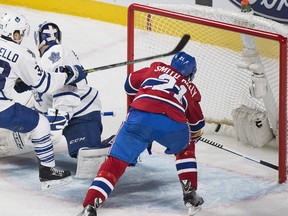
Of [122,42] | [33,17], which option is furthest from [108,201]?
[33,17]

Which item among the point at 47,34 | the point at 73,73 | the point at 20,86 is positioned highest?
the point at 47,34

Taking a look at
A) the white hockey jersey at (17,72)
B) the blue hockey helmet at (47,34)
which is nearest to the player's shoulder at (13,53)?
the white hockey jersey at (17,72)

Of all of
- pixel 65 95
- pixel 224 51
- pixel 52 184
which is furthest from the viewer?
pixel 224 51

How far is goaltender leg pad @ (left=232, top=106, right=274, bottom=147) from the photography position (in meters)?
5.21

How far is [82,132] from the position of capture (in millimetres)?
4938

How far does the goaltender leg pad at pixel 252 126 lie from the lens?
5.21 m

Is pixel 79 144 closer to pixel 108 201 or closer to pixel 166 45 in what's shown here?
pixel 108 201

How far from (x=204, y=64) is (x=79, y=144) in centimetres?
101

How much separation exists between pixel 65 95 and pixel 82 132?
0.22 metres

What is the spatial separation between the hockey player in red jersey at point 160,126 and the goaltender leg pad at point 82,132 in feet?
1.66

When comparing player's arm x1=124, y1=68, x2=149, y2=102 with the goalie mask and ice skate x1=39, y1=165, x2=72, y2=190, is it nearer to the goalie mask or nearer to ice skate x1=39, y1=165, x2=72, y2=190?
the goalie mask

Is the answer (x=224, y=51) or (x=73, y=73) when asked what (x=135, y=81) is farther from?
(x=224, y=51)

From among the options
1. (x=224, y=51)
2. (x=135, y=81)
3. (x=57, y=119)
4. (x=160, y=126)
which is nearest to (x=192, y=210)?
(x=160, y=126)

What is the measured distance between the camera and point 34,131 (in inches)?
182
